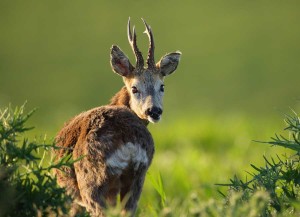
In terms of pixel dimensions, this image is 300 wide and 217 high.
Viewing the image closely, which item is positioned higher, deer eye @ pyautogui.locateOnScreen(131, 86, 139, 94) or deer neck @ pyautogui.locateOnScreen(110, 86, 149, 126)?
deer eye @ pyautogui.locateOnScreen(131, 86, 139, 94)

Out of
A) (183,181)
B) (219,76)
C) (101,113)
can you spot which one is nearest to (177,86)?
(219,76)

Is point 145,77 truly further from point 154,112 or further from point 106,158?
point 106,158

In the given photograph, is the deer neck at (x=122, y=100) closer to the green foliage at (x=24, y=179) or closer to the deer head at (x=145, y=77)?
the deer head at (x=145, y=77)

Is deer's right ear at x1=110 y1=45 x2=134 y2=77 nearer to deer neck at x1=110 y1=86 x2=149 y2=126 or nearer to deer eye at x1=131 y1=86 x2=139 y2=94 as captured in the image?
deer eye at x1=131 y1=86 x2=139 y2=94

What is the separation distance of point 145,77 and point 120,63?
410mm

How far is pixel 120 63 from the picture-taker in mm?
10656

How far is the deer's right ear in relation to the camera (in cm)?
1058

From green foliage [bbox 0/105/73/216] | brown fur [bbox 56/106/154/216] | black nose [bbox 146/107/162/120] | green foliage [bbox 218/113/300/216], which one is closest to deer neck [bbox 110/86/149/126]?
black nose [bbox 146/107/162/120]

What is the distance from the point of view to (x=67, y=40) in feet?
113

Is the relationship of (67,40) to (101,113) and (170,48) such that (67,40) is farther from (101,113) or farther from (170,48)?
(101,113)

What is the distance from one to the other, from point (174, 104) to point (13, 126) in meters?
16.5

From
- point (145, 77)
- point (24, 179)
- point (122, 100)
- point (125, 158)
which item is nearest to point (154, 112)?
point (122, 100)

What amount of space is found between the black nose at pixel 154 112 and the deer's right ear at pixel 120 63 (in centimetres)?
96

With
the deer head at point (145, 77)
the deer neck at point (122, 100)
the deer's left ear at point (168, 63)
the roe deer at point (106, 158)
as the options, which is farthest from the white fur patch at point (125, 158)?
the deer's left ear at point (168, 63)
